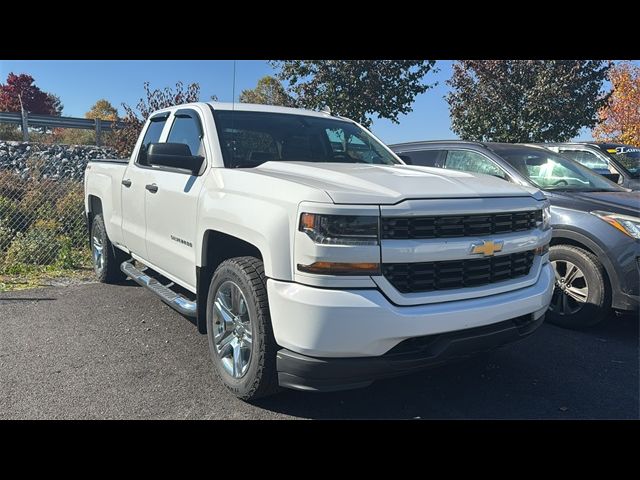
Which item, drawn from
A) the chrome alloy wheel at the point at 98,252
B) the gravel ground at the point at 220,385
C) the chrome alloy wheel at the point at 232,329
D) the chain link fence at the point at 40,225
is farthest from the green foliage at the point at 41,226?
the chrome alloy wheel at the point at 232,329

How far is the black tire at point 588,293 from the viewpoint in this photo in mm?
4445

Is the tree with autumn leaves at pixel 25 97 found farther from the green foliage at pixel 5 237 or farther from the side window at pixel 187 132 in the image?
the side window at pixel 187 132

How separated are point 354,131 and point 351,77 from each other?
297 inches

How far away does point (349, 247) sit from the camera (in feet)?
8.23

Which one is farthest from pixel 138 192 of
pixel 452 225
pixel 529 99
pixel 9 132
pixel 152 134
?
pixel 9 132

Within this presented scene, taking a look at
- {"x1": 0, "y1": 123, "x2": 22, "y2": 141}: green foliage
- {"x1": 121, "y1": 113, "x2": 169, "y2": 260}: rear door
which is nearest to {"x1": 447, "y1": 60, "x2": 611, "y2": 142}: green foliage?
{"x1": 121, "y1": 113, "x2": 169, "y2": 260}: rear door

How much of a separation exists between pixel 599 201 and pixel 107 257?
535 centimetres

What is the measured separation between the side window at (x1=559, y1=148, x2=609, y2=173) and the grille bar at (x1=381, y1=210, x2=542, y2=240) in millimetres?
6698

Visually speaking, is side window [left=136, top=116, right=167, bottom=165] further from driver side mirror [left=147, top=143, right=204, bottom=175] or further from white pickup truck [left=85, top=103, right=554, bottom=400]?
driver side mirror [left=147, top=143, right=204, bottom=175]

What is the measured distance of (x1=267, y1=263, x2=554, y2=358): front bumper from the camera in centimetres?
247

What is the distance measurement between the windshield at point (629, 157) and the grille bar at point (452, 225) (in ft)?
26.4

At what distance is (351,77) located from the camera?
1167 cm

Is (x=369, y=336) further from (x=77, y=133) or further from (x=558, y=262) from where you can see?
(x=77, y=133)

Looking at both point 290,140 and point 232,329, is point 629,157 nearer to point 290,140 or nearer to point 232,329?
point 290,140
